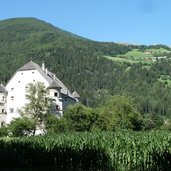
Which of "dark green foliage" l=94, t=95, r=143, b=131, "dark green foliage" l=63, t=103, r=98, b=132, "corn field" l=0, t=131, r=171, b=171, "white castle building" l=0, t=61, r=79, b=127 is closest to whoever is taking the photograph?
"corn field" l=0, t=131, r=171, b=171

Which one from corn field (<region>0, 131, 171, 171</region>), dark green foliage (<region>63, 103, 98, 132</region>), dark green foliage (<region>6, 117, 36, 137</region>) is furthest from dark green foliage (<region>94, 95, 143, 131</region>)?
corn field (<region>0, 131, 171, 171</region>)

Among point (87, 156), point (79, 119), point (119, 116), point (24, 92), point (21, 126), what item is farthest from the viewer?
point (24, 92)

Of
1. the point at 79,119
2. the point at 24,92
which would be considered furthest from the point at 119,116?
the point at 24,92

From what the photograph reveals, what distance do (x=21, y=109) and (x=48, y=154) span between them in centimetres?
7730

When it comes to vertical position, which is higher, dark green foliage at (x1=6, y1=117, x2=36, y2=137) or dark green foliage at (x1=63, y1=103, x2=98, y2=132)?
dark green foliage at (x1=63, y1=103, x2=98, y2=132)

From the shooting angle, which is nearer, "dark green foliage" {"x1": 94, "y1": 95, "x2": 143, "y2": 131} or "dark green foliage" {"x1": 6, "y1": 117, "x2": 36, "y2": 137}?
"dark green foliage" {"x1": 94, "y1": 95, "x2": 143, "y2": 131}

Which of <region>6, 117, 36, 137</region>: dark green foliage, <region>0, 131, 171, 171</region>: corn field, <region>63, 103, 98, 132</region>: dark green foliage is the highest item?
<region>0, 131, 171, 171</region>: corn field

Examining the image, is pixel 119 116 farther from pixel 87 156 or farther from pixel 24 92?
pixel 87 156

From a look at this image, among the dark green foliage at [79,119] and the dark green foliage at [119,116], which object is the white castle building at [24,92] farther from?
the dark green foliage at [79,119]

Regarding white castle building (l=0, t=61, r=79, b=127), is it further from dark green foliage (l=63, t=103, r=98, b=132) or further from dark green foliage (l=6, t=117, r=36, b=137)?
dark green foliage (l=63, t=103, r=98, b=132)

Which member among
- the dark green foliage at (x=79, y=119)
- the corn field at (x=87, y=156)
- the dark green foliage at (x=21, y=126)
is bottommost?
the dark green foliage at (x=21, y=126)

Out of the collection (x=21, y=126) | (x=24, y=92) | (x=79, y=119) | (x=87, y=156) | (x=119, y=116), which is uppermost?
(x=24, y=92)

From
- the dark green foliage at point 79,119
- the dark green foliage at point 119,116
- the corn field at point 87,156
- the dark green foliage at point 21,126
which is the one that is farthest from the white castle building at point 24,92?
the corn field at point 87,156

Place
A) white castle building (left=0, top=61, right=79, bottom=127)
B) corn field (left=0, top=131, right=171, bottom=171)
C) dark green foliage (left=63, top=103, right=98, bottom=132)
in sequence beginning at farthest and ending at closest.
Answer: white castle building (left=0, top=61, right=79, bottom=127) → dark green foliage (left=63, top=103, right=98, bottom=132) → corn field (left=0, top=131, right=171, bottom=171)
